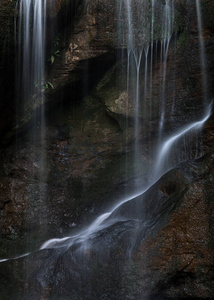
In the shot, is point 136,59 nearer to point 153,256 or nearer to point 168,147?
point 168,147

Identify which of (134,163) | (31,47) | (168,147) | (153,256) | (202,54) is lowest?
(153,256)

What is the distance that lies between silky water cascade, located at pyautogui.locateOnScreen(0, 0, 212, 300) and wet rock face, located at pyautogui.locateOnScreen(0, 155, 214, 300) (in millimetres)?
14

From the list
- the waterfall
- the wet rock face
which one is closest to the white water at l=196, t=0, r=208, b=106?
the wet rock face

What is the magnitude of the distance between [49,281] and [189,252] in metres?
2.21

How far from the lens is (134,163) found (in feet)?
25.1

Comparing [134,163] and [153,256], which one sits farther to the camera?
[134,163]

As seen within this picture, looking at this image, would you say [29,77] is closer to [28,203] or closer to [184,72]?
[28,203]

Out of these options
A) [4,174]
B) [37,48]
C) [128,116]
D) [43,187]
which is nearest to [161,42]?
[128,116]

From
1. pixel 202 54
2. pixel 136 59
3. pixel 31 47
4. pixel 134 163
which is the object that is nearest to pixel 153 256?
pixel 134 163

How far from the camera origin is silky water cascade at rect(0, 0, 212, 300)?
381cm

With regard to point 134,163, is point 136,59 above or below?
above

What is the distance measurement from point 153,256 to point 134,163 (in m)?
4.12

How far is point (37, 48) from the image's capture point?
267 inches

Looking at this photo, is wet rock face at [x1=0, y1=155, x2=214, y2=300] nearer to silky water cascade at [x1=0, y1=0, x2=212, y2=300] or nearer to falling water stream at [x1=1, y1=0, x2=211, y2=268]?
silky water cascade at [x1=0, y1=0, x2=212, y2=300]
